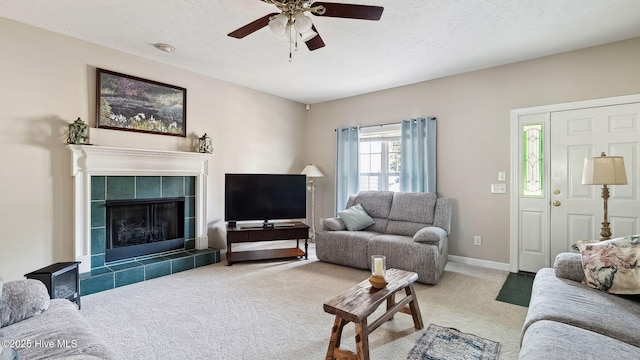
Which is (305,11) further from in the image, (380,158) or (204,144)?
(380,158)

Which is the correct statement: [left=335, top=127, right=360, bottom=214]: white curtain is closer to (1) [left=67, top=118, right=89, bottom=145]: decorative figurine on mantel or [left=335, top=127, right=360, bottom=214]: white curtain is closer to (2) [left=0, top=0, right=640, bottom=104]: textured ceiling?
(2) [left=0, top=0, right=640, bottom=104]: textured ceiling

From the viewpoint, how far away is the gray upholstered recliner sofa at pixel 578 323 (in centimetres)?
123

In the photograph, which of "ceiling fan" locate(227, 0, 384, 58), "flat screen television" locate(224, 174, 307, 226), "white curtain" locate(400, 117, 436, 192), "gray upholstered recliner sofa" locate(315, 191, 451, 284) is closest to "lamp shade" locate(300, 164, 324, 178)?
"flat screen television" locate(224, 174, 307, 226)

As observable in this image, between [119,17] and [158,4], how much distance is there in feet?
1.66

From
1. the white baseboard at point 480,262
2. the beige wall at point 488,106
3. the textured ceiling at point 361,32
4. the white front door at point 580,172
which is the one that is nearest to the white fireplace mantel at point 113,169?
the textured ceiling at point 361,32

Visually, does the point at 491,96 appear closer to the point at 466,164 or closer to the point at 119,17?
the point at 466,164

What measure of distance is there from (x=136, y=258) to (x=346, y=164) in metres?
3.37

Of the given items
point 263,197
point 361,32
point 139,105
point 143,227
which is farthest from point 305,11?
point 143,227

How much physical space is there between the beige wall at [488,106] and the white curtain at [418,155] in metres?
0.11

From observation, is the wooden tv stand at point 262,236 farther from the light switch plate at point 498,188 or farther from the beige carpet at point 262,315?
the light switch plate at point 498,188

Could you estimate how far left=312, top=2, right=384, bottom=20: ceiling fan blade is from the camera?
1.84m

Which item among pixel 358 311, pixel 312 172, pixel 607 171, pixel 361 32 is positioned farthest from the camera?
pixel 312 172

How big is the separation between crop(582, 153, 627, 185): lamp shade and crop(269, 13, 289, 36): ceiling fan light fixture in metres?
2.92

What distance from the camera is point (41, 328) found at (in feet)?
4.68
